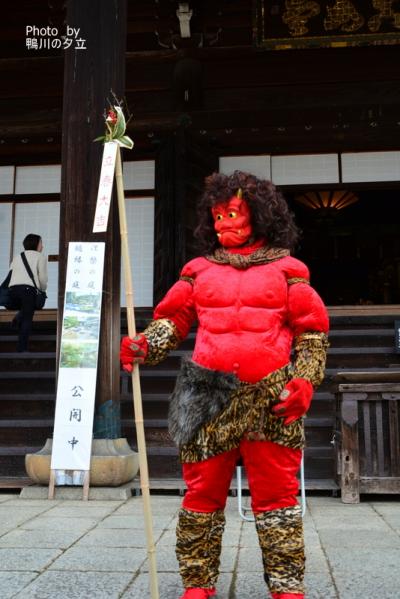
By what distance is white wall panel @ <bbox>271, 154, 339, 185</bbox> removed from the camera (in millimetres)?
9930

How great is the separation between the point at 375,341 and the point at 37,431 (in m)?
4.15

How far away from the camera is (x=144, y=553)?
3344 mm

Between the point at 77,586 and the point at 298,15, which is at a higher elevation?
the point at 298,15

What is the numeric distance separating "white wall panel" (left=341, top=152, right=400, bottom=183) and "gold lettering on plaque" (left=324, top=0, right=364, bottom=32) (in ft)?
7.80

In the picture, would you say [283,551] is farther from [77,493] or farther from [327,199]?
[327,199]

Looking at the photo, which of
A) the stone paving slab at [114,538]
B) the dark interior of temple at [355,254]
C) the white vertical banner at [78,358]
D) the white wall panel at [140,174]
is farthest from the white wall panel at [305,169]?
the stone paving slab at [114,538]

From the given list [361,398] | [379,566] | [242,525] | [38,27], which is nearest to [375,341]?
[361,398]

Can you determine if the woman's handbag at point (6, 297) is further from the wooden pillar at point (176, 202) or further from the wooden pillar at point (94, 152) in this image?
the wooden pillar at point (176, 202)

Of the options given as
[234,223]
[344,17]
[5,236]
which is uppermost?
[344,17]

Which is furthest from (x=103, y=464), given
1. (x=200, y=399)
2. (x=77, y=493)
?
(x=200, y=399)

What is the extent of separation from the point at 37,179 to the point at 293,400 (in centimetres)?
887

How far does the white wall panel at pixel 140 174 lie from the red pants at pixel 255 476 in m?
7.80

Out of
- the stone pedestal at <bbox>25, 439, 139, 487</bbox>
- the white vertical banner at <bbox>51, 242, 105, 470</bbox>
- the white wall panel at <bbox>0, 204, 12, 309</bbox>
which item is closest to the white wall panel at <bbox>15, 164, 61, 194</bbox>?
the white wall panel at <bbox>0, 204, 12, 309</bbox>

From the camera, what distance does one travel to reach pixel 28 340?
7543 mm
